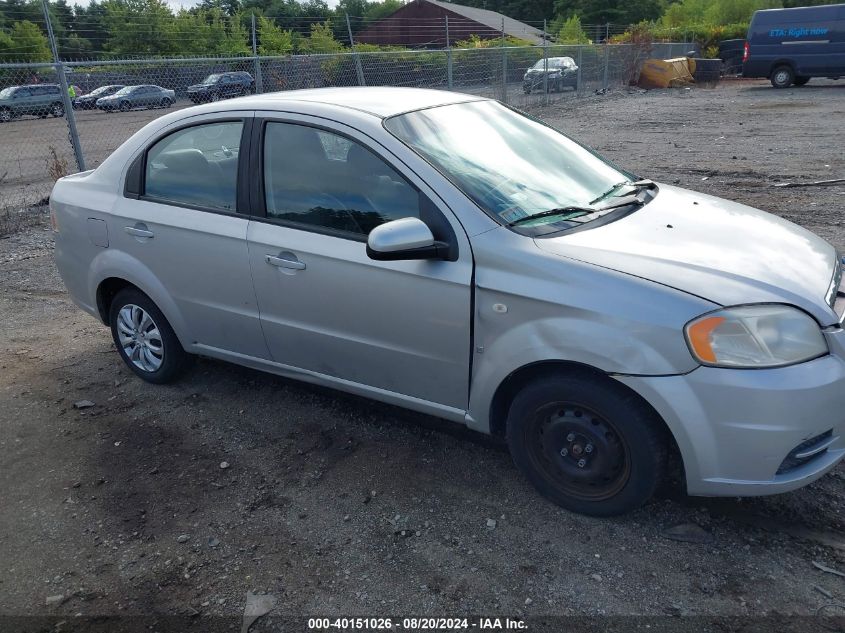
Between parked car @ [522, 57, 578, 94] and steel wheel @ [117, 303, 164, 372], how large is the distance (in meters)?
19.0

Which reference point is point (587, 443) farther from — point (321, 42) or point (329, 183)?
point (321, 42)

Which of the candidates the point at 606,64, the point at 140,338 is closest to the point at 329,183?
the point at 140,338

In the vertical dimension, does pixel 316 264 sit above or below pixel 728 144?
above

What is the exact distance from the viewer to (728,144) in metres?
13.1

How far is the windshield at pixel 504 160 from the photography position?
3.36m

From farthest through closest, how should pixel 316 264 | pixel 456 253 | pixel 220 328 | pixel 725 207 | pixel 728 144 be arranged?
pixel 728 144, pixel 220 328, pixel 725 207, pixel 316 264, pixel 456 253

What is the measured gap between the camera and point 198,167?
4105 mm

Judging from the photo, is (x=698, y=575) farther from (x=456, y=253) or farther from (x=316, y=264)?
(x=316, y=264)

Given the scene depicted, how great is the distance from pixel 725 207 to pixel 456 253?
156 centimetres

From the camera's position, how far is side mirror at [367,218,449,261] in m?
3.07

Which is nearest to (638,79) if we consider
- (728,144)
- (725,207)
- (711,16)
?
(728,144)

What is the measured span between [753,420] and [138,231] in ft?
10.9

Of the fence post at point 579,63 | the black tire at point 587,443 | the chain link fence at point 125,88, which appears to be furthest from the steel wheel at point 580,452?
the fence post at point 579,63

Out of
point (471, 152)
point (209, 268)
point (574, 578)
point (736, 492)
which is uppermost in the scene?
point (471, 152)
